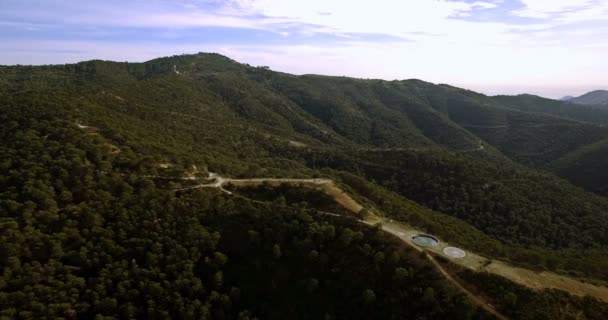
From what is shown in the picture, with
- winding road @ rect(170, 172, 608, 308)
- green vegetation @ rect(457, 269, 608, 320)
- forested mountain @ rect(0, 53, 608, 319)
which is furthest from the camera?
forested mountain @ rect(0, 53, 608, 319)

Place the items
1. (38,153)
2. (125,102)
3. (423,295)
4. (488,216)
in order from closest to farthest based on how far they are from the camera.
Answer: (423,295), (38,153), (488,216), (125,102)

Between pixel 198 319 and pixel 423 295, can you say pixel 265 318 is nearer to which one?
pixel 198 319

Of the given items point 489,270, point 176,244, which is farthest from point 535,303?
point 176,244

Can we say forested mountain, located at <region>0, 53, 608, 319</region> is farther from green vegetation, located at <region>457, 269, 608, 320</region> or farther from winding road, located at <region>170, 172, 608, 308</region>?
winding road, located at <region>170, 172, 608, 308</region>

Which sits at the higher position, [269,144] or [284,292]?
[269,144]

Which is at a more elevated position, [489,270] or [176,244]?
[489,270]

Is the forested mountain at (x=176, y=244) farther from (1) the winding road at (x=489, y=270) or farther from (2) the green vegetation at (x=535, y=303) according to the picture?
(1) the winding road at (x=489, y=270)

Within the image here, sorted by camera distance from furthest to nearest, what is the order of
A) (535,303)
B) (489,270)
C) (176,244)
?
(176,244), (489,270), (535,303)

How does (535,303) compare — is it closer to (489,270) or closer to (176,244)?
(489,270)

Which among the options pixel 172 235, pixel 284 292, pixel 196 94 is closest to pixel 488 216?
pixel 284 292

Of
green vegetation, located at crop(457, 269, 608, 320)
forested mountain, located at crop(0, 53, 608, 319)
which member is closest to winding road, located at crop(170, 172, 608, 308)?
green vegetation, located at crop(457, 269, 608, 320)

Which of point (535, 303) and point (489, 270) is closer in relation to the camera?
point (535, 303)
